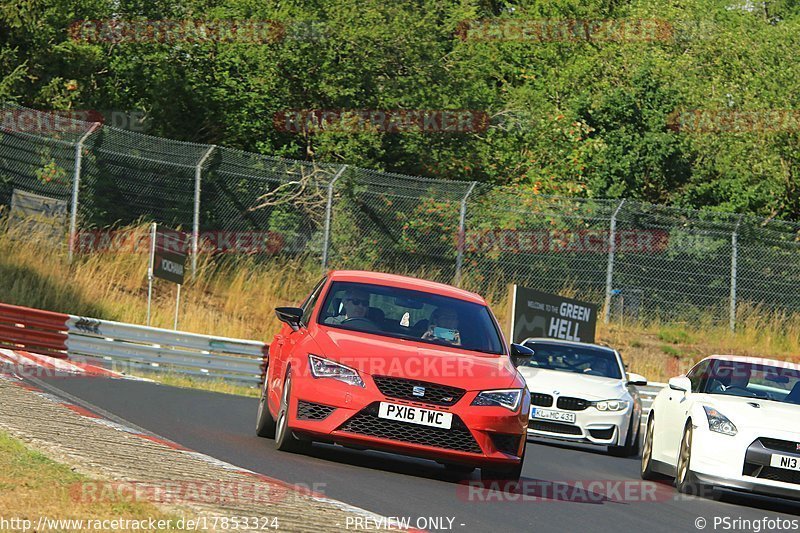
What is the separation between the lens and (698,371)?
14.4 meters

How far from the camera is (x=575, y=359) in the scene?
2038 centimetres

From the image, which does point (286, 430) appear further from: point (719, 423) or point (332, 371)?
point (719, 423)

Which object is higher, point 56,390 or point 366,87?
point 366,87

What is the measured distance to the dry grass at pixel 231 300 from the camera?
86.8 feet

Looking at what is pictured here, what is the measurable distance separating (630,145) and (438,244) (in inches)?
429

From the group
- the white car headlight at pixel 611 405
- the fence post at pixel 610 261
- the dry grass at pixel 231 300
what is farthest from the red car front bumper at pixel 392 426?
the fence post at pixel 610 261

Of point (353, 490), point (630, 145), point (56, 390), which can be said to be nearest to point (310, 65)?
point (630, 145)

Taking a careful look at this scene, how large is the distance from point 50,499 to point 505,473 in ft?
16.3

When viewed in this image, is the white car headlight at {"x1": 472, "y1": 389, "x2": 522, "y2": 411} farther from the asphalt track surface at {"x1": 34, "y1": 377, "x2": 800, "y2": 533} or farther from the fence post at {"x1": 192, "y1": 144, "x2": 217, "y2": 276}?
the fence post at {"x1": 192, "y1": 144, "x2": 217, "y2": 276}

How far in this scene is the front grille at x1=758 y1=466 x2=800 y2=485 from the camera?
12422 mm

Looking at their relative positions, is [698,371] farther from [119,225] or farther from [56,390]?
[119,225]

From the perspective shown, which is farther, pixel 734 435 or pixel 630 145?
pixel 630 145

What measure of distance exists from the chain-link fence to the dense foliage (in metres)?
5.38

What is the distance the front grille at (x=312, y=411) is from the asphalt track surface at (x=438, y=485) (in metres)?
0.37
